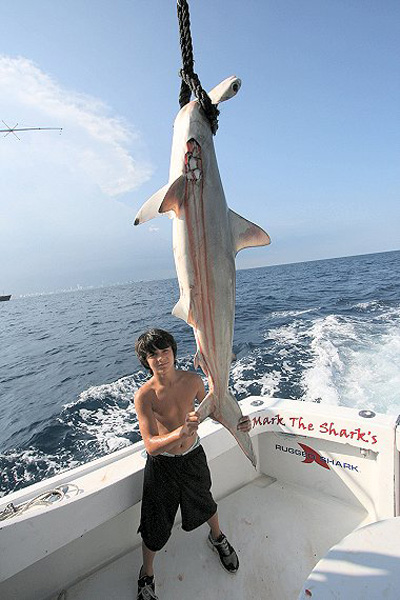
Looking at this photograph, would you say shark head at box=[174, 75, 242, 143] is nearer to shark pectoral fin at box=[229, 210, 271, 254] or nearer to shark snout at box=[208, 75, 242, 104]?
shark snout at box=[208, 75, 242, 104]

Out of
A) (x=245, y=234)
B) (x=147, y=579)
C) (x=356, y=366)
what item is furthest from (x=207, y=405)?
(x=356, y=366)

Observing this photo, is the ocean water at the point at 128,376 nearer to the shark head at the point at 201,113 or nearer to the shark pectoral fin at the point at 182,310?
the shark pectoral fin at the point at 182,310

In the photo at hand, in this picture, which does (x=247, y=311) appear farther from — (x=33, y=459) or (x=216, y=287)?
(x=216, y=287)

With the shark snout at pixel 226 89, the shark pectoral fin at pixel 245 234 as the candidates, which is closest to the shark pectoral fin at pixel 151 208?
the shark pectoral fin at pixel 245 234

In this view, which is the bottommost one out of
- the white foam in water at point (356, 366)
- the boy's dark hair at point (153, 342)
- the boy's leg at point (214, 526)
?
the white foam in water at point (356, 366)

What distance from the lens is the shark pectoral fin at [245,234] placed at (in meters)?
2.17

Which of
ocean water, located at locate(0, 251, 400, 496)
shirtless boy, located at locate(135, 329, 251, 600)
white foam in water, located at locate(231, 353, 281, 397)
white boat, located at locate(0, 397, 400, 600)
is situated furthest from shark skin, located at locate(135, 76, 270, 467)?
white foam in water, located at locate(231, 353, 281, 397)

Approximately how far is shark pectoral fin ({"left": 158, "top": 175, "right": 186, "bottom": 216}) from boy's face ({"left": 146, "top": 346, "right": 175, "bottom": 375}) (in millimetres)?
1169

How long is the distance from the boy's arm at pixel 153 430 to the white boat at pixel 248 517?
2.08 ft

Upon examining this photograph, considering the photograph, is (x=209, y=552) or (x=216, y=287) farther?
(x=209, y=552)

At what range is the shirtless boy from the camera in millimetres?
2645

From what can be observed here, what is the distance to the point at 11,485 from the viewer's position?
508 cm

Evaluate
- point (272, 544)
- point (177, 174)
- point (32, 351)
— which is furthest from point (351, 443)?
point (32, 351)

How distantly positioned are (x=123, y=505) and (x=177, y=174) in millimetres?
2703
